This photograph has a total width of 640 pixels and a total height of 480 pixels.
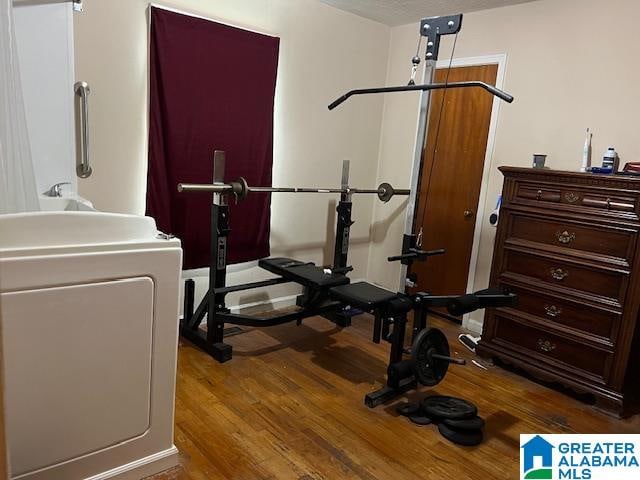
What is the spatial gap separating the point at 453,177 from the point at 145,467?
113 inches

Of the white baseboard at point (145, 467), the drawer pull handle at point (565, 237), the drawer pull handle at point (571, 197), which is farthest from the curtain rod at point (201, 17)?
the white baseboard at point (145, 467)

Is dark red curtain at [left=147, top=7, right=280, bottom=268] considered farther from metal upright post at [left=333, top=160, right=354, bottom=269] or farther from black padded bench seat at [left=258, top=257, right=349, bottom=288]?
metal upright post at [left=333, top=160, right=354, bottom=269]

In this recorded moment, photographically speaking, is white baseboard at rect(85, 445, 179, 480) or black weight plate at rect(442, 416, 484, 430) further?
black weight plate at rect(442, 416, 484, 430)

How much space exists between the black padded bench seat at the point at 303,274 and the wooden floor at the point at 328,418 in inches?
18.6

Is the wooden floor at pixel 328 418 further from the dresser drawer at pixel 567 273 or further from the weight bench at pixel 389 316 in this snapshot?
the dresser drawer at pixel 567 273

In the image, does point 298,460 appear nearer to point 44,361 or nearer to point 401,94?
point 44,361

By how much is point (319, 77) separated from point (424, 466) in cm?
277

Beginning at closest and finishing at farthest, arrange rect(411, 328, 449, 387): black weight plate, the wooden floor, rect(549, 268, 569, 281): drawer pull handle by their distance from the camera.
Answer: the wooden floor → rect(411, 328, 449, 387): black weight plate → rect(549, 268, 569, 281): drawer pull handle

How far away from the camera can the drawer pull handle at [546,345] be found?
2.71 meters

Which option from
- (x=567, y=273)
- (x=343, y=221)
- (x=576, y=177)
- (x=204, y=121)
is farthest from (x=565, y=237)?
(x=204, y=121)

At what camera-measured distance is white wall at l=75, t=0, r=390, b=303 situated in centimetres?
262

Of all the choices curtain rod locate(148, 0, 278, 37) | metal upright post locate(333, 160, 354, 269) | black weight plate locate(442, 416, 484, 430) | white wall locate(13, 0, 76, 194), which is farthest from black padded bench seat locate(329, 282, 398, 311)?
curtain rod locate(148, 0, 278, 37)

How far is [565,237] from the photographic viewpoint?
8.61 feet

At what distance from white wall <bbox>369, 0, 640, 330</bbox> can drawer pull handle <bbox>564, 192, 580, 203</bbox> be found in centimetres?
49
